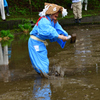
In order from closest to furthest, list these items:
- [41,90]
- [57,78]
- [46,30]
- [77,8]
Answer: [41,90], [46,30], [57,78], [77,8]

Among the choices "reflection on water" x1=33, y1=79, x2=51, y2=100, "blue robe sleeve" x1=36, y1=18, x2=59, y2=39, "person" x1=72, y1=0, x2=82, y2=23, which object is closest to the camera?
"reflection on water" x1=33, y1=79, x2=51, y2=100

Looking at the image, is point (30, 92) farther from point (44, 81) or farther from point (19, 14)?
point (19, 14)

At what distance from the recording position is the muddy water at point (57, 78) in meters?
3.89

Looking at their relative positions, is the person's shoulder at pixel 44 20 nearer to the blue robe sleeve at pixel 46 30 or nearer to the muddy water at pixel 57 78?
the blue robe sleeve at pixel 46 30

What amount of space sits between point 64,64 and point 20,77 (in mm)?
1241

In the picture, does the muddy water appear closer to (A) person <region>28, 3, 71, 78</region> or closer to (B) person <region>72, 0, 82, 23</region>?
(A) person <region>28, 3, 71, 78</region>

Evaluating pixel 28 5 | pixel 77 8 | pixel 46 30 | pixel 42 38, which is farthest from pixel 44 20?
pixel 28 5

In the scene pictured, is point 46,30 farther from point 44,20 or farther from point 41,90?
point 41,90

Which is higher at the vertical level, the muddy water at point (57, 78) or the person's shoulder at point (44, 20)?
the person's shoulder at point (44, 20)

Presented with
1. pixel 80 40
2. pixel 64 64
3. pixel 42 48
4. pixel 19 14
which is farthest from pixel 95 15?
pixel 42 48

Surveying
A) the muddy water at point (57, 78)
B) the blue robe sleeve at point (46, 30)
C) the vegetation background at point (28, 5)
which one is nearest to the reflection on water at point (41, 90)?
the muddy water at point (57, 78)

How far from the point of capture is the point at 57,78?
479 centimetres

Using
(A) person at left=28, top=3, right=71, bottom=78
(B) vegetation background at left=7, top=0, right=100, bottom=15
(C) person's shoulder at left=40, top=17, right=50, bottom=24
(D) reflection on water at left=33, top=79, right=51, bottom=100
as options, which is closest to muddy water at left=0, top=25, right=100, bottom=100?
(D) reflection on water at left=33, top=79, right=51, bottom=100

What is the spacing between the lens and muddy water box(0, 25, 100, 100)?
3.89 meters
